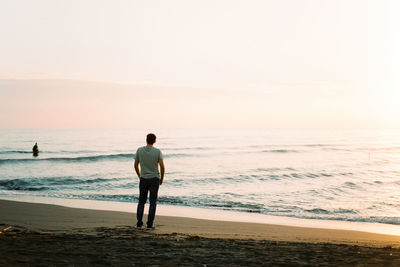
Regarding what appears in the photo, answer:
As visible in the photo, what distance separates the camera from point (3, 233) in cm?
686

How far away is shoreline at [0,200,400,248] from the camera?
28.4 ft

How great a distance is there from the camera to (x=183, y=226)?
9.79 meters

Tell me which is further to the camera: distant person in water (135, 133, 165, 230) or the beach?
distant person in water (135, 133, 165, 230)

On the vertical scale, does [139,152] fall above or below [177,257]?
above

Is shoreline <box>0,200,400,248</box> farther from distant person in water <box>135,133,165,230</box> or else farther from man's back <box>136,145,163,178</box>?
man's back <box>136,145,163,178</box>

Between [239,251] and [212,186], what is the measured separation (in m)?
14.1

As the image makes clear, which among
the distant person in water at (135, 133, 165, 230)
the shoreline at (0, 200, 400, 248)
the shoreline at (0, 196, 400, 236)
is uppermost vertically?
the distant person in water at (135, 133, 165, 230)

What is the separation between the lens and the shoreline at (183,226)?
866 centimetres

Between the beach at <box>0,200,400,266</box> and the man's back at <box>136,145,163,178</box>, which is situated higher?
the man's back at <box>136,145,163,178</box>

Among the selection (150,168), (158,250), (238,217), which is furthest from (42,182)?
(158,250)

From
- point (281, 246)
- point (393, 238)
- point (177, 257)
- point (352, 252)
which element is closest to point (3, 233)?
point (177, 257)

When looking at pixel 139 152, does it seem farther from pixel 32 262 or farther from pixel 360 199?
pixel 360 199

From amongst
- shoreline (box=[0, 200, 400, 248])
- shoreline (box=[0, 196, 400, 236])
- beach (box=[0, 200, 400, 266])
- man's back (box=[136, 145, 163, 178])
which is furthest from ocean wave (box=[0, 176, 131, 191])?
man's back (box=[136, 145, 163, 178])

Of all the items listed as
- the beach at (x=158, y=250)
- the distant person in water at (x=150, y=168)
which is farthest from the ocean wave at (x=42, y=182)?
the distant person in water at (x=150, y=168)
